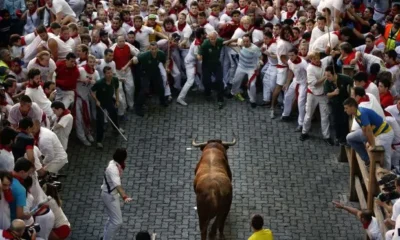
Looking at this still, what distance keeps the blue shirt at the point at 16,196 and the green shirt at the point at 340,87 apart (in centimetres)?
710

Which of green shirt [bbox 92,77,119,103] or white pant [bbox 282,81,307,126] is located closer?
green shirt [bbox 92,77,119,103]

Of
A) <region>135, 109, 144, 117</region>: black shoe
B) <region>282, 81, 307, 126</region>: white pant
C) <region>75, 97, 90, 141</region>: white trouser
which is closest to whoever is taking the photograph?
<region>75, 97, 90, 141</region>: white trouser

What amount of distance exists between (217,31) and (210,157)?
6150mm

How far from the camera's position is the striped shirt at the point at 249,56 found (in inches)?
768

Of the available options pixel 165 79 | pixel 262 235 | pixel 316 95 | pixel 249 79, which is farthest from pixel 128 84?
pixel 262 235

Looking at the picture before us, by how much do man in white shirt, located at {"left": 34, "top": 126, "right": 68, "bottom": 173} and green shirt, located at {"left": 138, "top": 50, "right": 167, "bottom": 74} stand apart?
4.37m

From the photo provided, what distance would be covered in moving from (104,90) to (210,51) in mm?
2885

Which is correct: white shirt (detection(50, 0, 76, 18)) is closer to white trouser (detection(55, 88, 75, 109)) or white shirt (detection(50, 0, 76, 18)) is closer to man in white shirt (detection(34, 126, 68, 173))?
white trouser (detection(55, 88, 75, 109))

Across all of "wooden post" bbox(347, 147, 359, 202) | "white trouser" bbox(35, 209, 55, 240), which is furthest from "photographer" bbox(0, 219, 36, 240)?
"wooden post" bbox(347, 147, 359, 202)

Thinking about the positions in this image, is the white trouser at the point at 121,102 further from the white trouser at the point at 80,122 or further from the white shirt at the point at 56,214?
the white shirt at the point at 56,214

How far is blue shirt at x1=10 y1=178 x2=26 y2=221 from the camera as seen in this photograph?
42.2ft

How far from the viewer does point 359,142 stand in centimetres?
1531

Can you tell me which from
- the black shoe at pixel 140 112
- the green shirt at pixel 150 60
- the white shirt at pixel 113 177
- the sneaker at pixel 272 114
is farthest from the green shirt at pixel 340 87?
the white shirt at pixel 113 177

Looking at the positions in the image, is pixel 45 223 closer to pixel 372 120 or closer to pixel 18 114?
pixel 18 114
